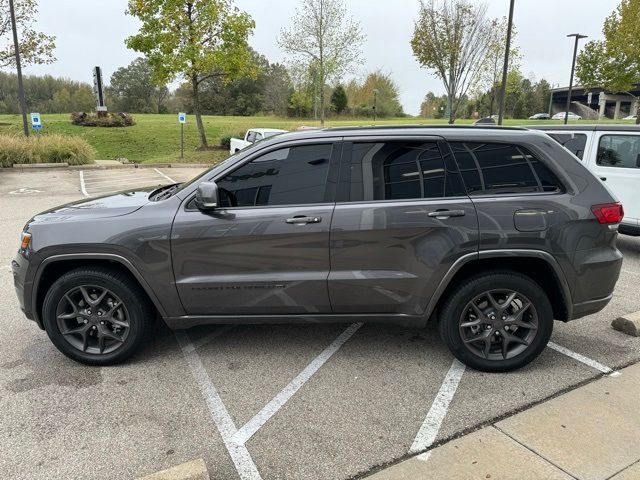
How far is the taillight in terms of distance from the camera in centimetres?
333

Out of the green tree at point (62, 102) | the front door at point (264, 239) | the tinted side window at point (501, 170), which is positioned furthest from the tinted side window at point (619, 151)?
the green tree at point (62, 102)

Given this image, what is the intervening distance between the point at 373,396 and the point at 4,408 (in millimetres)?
2391

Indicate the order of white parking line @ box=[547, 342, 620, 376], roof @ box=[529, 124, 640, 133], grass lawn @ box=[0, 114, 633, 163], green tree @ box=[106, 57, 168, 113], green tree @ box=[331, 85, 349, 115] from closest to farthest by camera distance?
white parking line @ box=[547, 342, 620, 376]
roof @ box=[529, 124, 640, 133]
grass lawn @ box=[0, 114, 633, 163]
green tree @ box=[331, 85, 349, 115]
green tree @ box=[106, 57, 168, 113]

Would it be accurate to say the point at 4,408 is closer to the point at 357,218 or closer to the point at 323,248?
the point at 323,248

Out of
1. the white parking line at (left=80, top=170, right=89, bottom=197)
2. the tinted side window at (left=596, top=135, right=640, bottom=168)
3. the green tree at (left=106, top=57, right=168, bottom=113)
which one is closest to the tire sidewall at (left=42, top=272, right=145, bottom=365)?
the tinted side window at (left=596, top=135, right=640, bottom=168)

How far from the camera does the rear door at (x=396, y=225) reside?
3270mm

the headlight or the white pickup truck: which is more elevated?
the white pickup truck

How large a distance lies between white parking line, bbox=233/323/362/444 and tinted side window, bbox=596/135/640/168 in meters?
5.13

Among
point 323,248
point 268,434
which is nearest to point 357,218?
point 323,248

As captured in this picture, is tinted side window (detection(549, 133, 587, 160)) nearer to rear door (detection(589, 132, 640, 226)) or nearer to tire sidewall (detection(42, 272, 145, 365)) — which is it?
rear door (detection(589, 132, 640, 226))

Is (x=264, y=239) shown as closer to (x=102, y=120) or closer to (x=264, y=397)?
(x=264, y=397)

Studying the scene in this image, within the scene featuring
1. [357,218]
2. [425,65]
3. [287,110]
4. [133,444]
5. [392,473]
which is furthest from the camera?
[287,110]

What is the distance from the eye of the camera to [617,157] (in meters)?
6.85

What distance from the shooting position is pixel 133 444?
2.71 metres
